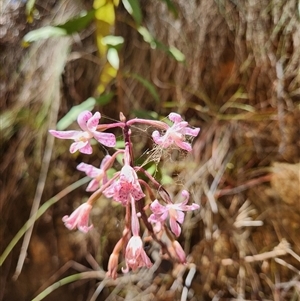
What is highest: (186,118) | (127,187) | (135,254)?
(127,187)

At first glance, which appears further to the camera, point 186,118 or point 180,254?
point 186,118

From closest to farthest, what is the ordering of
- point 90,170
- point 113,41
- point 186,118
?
point 90,170, point 113,41, point 186,118

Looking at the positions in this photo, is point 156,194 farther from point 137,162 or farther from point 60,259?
point 60,259

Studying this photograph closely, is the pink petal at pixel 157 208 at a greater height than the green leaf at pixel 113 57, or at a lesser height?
lesser

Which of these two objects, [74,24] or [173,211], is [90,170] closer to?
[173,211]

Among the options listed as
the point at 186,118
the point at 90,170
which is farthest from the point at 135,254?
the point at 186,118

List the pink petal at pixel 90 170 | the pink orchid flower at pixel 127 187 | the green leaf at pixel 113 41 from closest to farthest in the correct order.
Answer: the pink orchid flower at pixel 127 187 → the pink petal at pixel 90 170 → the green leaf at pixel 113 41

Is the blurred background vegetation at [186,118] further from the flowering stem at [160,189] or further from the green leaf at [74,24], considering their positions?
the flowering stem at [160,189]

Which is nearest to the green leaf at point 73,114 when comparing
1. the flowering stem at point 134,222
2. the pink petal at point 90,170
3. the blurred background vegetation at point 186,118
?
the blurred background vegetation at point 186,118
